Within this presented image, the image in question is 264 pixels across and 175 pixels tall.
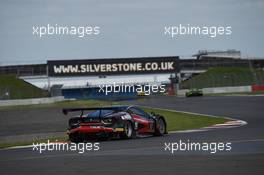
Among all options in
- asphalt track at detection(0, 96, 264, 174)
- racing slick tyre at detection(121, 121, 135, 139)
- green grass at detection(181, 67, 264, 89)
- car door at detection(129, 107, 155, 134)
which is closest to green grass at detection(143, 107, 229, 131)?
car door at detection(129, 107, 155, 134)

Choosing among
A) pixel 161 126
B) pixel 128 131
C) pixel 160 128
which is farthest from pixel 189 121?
pixel 128 131

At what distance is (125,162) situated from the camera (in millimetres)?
11422

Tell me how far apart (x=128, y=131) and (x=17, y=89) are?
48.0 m

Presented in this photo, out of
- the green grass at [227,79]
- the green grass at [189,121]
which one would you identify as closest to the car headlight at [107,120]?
the green grass at [189,121]

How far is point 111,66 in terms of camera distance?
2931 inches

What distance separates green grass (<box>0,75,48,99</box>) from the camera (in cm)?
6200

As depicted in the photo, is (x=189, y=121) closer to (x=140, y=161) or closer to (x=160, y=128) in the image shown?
(x=160, y=128)

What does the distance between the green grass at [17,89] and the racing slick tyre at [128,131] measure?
4165 centimetres

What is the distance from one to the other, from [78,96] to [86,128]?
5518cm

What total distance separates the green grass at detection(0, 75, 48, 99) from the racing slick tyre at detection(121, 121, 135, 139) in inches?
1640

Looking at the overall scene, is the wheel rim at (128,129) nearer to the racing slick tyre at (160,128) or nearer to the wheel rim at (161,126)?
the racing slick tyre at (160,128)

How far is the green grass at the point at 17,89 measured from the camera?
203ft

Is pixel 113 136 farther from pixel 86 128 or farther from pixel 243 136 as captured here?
pixel 243 136

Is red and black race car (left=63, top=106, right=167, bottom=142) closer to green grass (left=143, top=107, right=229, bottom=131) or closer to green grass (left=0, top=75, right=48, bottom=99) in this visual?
green grass (left=143, top=107, right=229, bottom=131)
